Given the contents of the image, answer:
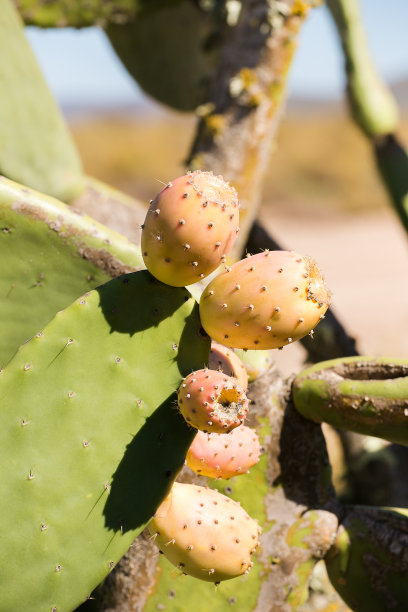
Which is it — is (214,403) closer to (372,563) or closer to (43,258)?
(43,258)

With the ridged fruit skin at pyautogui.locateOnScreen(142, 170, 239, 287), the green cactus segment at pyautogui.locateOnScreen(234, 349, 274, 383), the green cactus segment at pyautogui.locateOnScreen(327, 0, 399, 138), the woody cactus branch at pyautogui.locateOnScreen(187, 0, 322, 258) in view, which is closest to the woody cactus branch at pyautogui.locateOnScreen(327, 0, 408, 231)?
the green cactus segment at pyautogui.locateOnScreen(327, 0, 399, 138)

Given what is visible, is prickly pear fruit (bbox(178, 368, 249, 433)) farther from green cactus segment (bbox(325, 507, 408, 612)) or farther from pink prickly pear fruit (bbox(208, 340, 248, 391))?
green cactus segment (bbox(325, 507, 408, 612))

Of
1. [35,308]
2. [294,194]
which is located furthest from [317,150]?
[35,308]

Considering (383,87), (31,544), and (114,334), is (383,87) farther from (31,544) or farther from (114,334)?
(31,544)

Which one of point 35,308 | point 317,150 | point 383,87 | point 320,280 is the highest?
point 320,280

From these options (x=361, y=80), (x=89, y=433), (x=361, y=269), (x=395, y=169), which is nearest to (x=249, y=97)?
→ (x=361, y=80)

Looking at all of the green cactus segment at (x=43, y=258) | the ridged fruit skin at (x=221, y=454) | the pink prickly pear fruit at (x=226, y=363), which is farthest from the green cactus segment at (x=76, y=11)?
the ridged fruit skin at (x=221, y=454)
